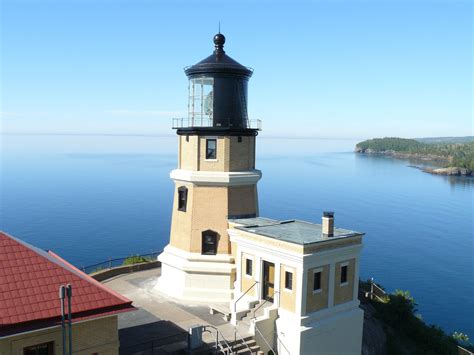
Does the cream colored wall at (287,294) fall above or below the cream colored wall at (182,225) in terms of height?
below

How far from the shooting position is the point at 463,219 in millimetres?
76938

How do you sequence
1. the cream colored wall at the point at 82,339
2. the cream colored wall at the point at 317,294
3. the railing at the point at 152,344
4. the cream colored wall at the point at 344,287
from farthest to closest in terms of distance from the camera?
1. the cream colored wall at the point at 344,287
2. the cream colored wall at the point at 317,294
3. the railing at the point at 152,344
4. the cream colored wall at the point at 82,339

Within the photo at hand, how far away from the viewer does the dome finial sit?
2233cm

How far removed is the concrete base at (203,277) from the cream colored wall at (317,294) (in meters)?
4.94

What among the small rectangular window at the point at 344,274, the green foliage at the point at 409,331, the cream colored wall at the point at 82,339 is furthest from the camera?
the green foliage at the point at 409,331

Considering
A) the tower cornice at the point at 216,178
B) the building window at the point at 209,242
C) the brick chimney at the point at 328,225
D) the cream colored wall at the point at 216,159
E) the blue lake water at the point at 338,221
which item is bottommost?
the blue lake water at the point at 338,221

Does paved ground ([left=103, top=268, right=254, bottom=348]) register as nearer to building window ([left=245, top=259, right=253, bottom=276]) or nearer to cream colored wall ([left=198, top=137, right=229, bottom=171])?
building window ([left=245, top=259, right=253, bottom=276])

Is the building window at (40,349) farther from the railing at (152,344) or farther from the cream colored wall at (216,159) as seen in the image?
the cream colored wall at (216,159)

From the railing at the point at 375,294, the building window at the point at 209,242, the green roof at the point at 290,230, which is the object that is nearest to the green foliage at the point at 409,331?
the railing at the point at 375,294

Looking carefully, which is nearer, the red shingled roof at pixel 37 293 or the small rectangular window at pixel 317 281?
the red shingled roof at pixel 37 293

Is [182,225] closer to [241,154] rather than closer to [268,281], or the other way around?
[241,154]

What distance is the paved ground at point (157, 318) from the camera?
1744 centimetres

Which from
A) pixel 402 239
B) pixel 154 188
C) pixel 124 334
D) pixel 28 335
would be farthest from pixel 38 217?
pixel 28 335

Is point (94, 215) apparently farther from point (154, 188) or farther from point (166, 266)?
point (166, 266)
